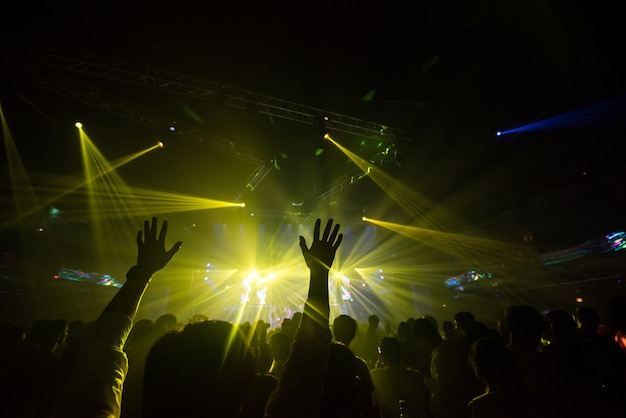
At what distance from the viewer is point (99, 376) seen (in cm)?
90

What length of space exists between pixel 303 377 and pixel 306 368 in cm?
3

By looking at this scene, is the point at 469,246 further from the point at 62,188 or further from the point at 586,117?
the point at 62,188

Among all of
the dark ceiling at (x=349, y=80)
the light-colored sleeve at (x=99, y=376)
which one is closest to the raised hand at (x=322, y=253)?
the light-colored sleeve at (x=99, y=376)

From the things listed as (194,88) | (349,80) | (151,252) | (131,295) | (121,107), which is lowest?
(131,295)

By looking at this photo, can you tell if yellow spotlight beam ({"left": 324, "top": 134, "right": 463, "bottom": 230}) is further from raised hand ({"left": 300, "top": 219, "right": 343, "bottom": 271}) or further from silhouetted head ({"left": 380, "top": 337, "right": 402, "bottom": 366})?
raised hand ({"left": 300, "top": 219, "right": 343, "bottom": 271})

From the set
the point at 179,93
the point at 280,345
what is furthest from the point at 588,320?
the point at 179,93

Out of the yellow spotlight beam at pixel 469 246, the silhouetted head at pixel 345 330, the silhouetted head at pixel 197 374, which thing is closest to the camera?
the silhouetted head at pixel 197 374

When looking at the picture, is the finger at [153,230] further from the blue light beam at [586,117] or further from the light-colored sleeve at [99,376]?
the blue light beam at [586,117]

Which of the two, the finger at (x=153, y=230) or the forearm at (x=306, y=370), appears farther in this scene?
the finger at (x=153, y=230)

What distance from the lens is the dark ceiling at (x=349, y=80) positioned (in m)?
4.55

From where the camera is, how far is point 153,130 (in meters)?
7.14

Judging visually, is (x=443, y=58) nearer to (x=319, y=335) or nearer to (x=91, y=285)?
(x=319, y=335)

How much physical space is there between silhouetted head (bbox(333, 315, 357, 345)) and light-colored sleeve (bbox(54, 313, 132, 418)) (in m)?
2.58

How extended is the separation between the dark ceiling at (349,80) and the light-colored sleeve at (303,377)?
5036mm
